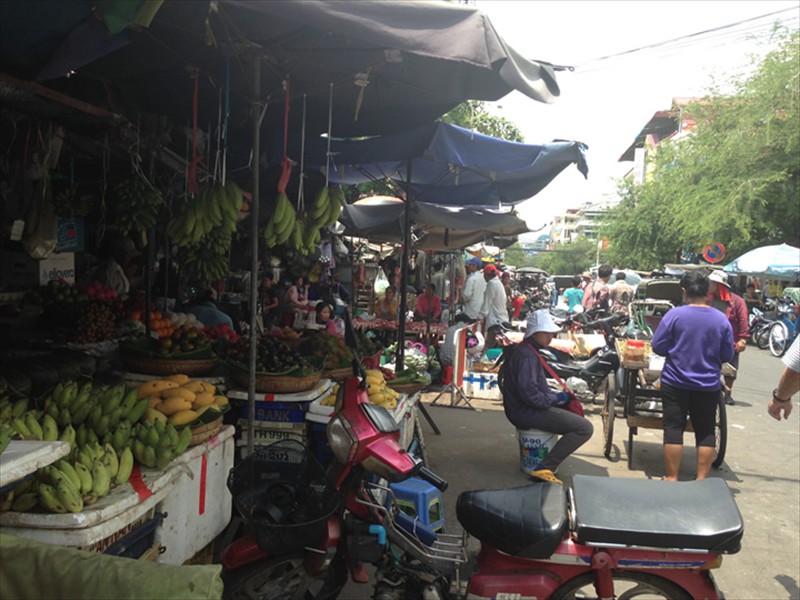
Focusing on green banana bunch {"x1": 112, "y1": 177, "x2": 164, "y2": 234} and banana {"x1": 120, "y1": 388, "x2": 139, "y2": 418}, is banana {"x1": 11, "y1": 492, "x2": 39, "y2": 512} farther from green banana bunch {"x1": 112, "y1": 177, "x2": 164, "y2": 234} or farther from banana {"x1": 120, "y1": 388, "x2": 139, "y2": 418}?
green banana bunch {"x1": 112, "y1": 177, "x2": 164, "y2": 234}

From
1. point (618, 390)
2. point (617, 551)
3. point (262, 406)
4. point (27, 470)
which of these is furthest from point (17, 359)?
point (618, 390)

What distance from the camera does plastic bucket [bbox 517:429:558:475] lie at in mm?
5551

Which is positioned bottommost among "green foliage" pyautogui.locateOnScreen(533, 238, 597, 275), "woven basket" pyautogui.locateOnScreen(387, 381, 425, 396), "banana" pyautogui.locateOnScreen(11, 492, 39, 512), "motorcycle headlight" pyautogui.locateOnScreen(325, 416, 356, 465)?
"woven basket" pyautogui.locateOnScreen(387, 381, 425, 396)

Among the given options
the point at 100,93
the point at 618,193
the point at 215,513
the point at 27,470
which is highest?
the point at 618,193

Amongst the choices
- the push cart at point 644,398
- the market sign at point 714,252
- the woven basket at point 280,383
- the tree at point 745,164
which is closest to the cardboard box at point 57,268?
the woven basket at point 280,383

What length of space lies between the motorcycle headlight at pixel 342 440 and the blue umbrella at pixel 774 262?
18820mm

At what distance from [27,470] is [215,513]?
176 centimetres

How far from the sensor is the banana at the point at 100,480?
2484 millimetres

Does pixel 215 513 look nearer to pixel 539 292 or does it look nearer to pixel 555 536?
pixel 555 536

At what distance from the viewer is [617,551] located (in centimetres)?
269

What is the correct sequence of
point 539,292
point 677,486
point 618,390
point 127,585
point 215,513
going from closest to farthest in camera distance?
point 127,585, point 677,486, point 215,513, point 618,390, point 539,292

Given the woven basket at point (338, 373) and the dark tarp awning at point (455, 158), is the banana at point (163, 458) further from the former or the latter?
the dark tarp awning at point (455, 158)

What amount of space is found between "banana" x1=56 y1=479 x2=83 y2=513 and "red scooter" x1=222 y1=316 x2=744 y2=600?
1.94 feet

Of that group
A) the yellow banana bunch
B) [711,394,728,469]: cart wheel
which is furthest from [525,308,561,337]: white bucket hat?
[711,394,728,469]: cart wheel
